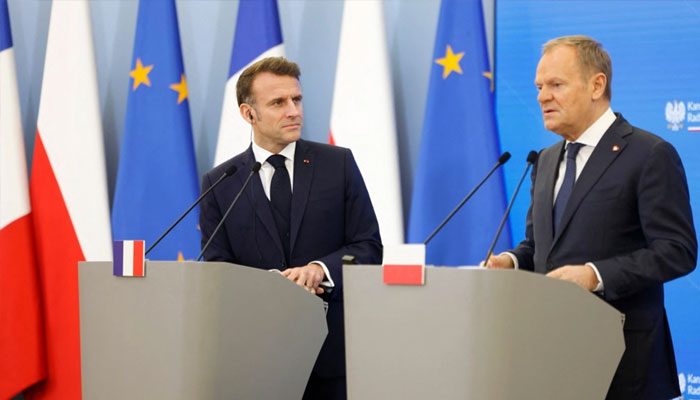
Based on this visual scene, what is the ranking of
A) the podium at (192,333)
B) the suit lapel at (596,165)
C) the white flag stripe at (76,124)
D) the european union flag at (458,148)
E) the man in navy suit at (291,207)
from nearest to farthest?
the podium at (192,333) < the suit lapel at (596,165) < the man in navy suit at (291,207) < the european union flag at (458,148) < the white flag stripe at (76,124)

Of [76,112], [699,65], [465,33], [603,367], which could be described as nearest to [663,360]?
[603,367]

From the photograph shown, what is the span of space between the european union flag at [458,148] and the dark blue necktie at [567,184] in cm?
134

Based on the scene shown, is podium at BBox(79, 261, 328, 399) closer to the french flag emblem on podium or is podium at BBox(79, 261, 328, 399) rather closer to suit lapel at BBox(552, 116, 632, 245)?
the french flag emblem on podium

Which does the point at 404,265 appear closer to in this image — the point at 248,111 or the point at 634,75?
the point at 248,111

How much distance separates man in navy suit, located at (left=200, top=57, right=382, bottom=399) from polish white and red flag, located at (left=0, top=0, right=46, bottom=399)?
1694mm

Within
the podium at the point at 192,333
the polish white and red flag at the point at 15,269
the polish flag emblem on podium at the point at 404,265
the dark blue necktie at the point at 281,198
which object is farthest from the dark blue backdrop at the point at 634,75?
the polish white and red flag at the point at 15,269

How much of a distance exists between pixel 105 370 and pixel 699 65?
8.91 ft

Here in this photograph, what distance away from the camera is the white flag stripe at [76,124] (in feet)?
15.0

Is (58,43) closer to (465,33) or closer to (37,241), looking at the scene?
(37,241)

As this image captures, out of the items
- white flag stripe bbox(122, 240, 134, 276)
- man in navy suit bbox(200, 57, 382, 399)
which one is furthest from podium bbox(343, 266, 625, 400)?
man in navy suit bbox(200, 57, 382, 399)

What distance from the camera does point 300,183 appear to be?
320 cm

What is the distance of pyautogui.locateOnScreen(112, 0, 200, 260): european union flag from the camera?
4.52 m

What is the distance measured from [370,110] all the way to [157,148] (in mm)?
1131

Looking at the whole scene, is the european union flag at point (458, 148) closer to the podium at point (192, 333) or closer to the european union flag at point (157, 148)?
the european union flag at point (157, 148)
